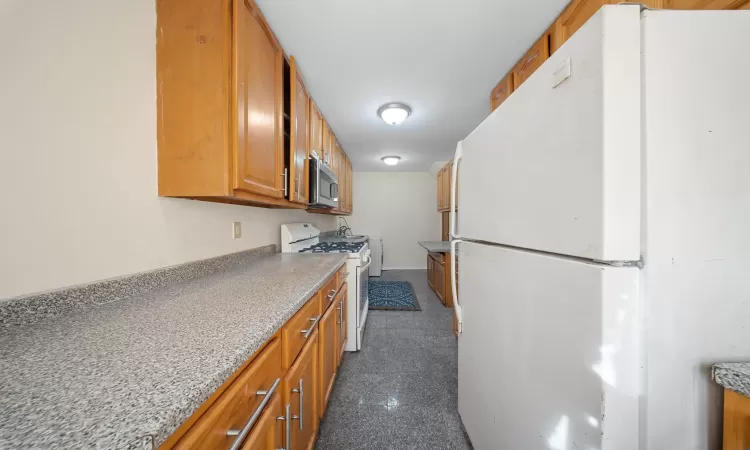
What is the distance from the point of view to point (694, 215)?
0.53 meters

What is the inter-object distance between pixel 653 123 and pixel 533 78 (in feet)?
1.13

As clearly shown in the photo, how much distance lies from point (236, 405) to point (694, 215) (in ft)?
3.47

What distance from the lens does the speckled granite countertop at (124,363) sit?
0.34 meters

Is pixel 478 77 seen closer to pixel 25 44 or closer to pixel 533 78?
pixel 533 78

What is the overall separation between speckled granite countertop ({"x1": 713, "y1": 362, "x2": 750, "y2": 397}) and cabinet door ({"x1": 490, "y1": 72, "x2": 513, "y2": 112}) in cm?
182

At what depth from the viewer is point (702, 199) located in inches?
21.1

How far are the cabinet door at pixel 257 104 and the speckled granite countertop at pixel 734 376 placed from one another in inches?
58.1

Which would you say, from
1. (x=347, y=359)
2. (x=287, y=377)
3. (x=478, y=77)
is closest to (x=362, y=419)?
(x=347, y=359)

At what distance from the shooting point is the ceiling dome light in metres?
2.37

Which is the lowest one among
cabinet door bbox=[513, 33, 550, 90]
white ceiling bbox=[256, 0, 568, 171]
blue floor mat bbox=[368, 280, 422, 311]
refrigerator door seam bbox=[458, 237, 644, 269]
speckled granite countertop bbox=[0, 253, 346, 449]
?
blue floor mat bbox=[368, 280, 422, 311]

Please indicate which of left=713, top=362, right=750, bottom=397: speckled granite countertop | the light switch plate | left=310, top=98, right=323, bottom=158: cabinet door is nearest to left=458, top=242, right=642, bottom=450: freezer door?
left=713, top=362, right=750, bottom=397: speckled granite countertop

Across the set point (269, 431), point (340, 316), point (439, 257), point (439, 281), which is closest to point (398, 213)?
point (439, 257)

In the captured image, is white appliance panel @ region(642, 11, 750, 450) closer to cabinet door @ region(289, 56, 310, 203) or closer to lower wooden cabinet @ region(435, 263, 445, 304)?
cabinet door @ region(289, 56, 310, 203)

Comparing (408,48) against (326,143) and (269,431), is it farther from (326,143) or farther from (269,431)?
(269,431)
